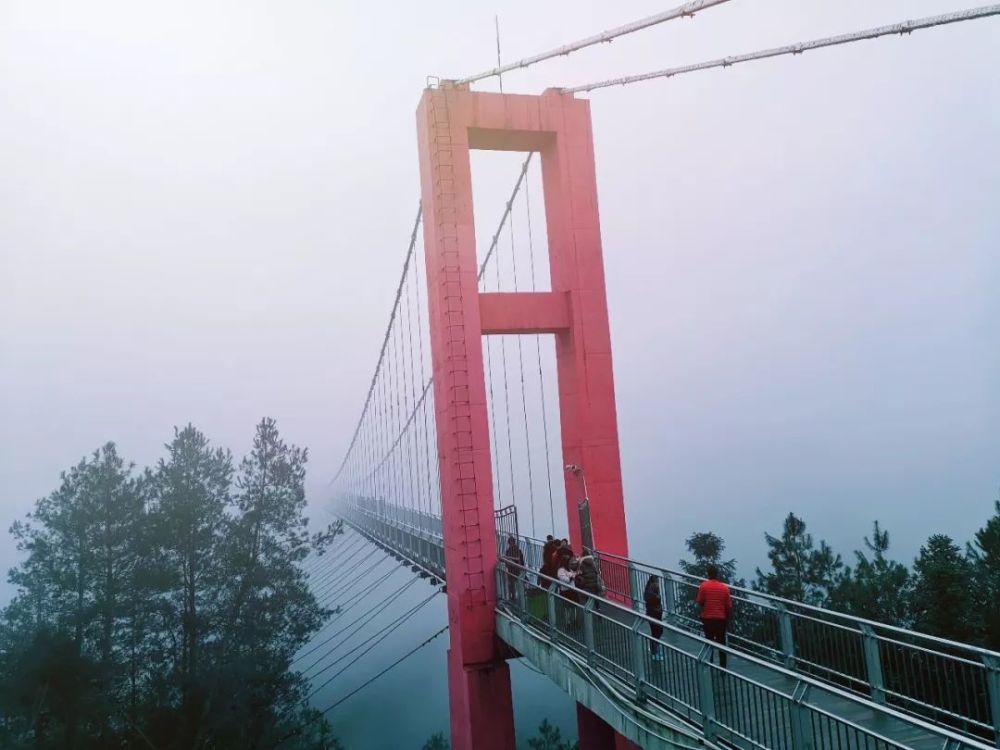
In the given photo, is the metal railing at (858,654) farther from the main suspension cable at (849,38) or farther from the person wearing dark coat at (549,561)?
the main suspension cable at (849,38)

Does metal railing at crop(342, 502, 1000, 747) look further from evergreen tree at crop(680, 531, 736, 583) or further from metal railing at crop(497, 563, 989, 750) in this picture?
evergreen tree at crop(680, 531, 736, 583)

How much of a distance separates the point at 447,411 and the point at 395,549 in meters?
11.0

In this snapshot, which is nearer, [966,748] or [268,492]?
[966,748]

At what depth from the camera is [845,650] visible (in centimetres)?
673

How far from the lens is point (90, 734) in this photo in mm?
19234

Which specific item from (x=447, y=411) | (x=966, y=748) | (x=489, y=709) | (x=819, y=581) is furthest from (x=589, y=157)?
(x=819, y=581)

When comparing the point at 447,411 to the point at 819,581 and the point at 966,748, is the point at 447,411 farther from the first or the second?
the point at 819,581

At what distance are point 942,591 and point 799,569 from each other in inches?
418

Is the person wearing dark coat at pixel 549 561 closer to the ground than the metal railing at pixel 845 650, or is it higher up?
higher up

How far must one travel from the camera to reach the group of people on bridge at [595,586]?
23.2 ft

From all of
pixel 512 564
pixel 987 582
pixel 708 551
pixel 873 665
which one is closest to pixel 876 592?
pixel 987 582

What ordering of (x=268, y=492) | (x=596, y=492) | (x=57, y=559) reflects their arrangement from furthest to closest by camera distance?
(x=268, y=492)
(x=57, y=559)
(x=596, y=492)

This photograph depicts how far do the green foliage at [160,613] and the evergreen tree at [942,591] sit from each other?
648 inches


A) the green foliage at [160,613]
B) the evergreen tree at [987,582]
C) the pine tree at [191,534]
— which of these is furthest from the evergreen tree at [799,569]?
the pine tree at [191,534]
